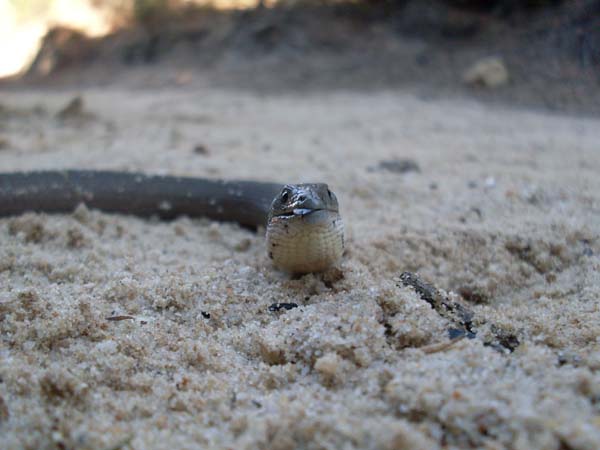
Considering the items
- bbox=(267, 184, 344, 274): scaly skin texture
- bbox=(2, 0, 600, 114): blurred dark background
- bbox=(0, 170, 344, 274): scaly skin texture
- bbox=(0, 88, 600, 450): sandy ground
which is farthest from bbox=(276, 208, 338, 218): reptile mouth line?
bbox=(2, 0, 600, 114): blurred dark background

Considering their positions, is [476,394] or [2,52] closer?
[476,394]

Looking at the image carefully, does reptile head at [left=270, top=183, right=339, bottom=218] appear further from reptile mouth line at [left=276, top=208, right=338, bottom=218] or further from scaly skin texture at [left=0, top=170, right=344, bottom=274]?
scaly skin texture at [left=0, top=170, right=344, bottom=274]

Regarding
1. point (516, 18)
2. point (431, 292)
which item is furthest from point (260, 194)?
point (516, 18)

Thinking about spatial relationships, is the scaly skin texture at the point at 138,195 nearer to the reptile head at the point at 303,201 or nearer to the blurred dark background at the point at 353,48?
the reptile head at the point at 303,201

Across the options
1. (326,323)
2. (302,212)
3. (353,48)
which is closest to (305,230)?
(302,212)

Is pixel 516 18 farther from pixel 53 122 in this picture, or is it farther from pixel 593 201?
pixel 53 122
